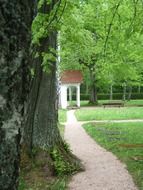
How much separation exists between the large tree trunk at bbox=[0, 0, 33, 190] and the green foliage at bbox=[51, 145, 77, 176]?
25.2 ft

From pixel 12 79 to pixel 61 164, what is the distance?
7.99 m

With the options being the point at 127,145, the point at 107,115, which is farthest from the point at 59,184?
the point at 107,115

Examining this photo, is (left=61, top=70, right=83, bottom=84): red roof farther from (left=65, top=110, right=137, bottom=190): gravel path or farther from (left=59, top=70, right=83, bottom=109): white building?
(left=65, top=110, right=137, bottom=190): gravel path

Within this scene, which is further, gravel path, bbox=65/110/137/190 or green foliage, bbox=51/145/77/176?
green foliage, bbox=51/145/77/176

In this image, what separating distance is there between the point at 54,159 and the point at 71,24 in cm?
323

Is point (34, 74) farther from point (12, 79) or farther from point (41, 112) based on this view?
point (12, 79)

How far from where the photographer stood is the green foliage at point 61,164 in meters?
9.52

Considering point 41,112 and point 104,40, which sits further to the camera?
point 104,40

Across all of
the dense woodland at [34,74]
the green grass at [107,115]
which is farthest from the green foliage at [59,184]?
the green grass at [107,115]

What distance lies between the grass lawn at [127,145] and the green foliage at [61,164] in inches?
52.9

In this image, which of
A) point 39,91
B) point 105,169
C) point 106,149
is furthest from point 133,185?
point 106,149

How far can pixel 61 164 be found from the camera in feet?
31.7

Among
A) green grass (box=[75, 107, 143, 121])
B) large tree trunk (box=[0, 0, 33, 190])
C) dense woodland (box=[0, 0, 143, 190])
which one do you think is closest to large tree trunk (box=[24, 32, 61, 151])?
dense woodland (box=[0, 0, 143, 190])

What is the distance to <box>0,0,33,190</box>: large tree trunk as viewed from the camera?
1.81 meters
